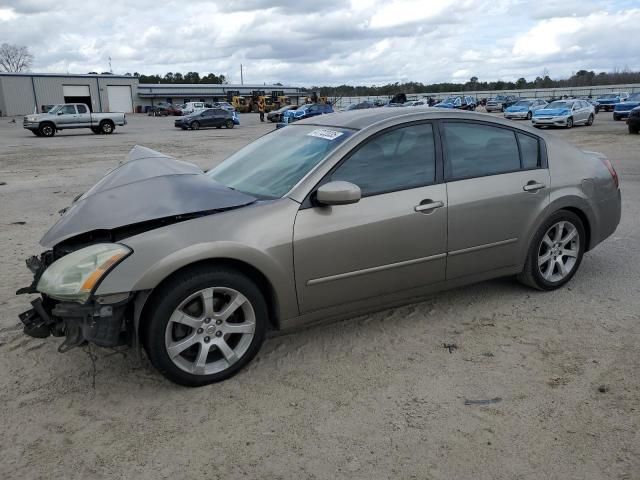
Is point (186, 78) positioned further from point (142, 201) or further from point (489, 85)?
point (142, 201)

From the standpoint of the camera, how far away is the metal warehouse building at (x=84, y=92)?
210 ft

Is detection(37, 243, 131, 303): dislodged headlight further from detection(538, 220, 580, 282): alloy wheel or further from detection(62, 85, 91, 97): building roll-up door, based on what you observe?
detection(62, 85, 91, 97): building roll-up door

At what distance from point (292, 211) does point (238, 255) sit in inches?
18.0

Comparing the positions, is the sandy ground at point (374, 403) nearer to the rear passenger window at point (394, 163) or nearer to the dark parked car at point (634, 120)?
the rear passenger window at point (394, 163)

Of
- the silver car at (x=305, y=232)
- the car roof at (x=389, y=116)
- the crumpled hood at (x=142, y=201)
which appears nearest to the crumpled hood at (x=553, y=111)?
the silver car at (x=305, y=232)

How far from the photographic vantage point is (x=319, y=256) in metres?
3.43

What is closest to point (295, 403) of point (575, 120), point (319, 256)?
point (319, 256)

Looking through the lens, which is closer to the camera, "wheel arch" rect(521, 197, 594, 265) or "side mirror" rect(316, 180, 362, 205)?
"side mirror" rect(316, 180, 362, 205)

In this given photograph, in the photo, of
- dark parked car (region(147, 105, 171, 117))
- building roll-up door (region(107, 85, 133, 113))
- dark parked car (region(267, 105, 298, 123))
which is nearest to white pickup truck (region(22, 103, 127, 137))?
dark parked car (region(267, 105, 298, 123))

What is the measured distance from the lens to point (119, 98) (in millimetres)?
75500

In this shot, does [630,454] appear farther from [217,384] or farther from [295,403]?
[217,384]

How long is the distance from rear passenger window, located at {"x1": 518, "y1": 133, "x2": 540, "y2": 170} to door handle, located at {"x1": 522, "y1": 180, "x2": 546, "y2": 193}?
0.14m

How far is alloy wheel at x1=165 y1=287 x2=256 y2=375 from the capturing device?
3.14 metres

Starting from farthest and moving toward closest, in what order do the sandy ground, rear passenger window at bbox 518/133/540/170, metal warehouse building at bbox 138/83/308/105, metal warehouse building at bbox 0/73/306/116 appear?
metal warehouse building at bbox 138/83/308/105 → metal warehouse building at bbox 0/73/306/116 → rear passenger window at bbox 518/133/540/170 → the sandy ground
